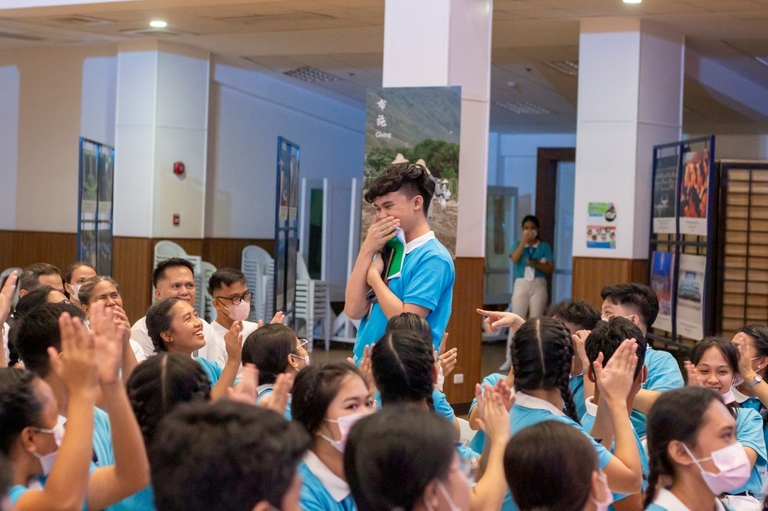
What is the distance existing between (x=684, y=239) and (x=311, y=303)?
13.1ft

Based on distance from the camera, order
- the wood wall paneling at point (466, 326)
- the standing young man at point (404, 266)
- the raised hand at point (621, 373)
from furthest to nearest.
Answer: the wood wall paneling at point (466, 326), the standing young man at point (404, 266), the raised hand at point (621, 373)

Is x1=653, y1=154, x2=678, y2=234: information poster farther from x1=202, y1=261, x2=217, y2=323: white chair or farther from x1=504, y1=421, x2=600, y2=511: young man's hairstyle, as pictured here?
x1=504, y1=421, x2=600, y2=511: young man's hairstyle

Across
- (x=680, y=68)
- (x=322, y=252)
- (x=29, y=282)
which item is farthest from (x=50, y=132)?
(x=680, y=68)

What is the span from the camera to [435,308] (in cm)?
301

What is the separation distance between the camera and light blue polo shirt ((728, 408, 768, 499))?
285 cm

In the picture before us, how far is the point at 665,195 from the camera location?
24.6 feet

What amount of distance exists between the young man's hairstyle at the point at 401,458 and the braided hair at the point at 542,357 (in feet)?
2.71

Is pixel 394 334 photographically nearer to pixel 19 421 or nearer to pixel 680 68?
pixel 19 421

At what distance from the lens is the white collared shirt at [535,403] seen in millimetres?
2391

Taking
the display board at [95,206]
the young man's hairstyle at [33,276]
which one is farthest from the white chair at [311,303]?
the young man's hairstyle at [33,276]

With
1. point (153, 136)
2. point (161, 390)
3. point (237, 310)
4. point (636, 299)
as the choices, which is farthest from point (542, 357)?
point (153, 136)

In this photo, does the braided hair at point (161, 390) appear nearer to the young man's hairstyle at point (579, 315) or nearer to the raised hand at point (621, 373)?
the raised hand at point (621, 373)

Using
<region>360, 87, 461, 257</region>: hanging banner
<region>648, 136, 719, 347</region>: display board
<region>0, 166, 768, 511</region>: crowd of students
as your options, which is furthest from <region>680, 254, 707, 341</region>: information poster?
<region>0, 166, 768, 511</region>: crowd of students

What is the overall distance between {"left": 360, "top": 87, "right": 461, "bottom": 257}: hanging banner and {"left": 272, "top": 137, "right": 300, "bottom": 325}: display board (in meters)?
2.08
